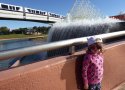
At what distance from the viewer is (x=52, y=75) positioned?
8.63ft

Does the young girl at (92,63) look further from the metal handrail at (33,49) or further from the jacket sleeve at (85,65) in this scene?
the metal handrail at (33,49)

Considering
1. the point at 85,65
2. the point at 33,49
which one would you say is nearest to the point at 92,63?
the point at 85,65

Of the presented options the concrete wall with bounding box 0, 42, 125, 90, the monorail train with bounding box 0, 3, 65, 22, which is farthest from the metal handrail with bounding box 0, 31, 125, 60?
the monorail train with bounding box 0, 3, 65, 22

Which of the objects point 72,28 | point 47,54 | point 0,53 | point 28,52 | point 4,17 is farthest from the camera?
point 4,17

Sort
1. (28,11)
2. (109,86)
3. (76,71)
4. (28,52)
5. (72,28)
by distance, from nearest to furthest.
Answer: (28,52) < (76,71) < (109,86) < (72,28) < (28,11)

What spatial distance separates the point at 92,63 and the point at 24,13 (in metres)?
58.1

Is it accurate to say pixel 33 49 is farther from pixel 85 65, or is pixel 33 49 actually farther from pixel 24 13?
pixel 24 13

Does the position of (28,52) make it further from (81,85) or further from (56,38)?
(56,38)

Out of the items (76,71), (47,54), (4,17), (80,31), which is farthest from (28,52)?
(4,17)

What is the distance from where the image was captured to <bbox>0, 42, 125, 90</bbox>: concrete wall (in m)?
2.23

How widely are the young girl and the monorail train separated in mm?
51956

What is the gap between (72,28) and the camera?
18.0ft

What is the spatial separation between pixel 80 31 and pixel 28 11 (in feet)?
189

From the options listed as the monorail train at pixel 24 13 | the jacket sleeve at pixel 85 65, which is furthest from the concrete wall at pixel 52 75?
the monorail train at pixel 24 13
